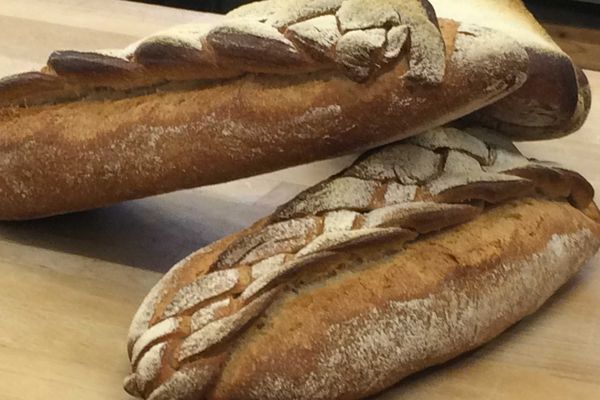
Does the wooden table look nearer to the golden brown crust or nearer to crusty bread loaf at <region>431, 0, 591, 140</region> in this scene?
the golden brown crust

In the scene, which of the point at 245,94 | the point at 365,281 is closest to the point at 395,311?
the point at 365,281

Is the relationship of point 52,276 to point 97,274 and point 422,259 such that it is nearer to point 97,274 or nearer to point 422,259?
point 97,274

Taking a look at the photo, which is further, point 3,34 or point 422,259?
point 3,34

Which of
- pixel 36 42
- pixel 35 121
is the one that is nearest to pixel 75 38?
pixel 36 42

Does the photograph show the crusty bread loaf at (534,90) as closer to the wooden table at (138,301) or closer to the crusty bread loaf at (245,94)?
the crusty bread loaf at (245,94)

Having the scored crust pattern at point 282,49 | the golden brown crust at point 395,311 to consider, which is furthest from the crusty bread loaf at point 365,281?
the scored crust pattern at point 282,49

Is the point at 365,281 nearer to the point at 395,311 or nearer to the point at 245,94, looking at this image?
the point at 395,311

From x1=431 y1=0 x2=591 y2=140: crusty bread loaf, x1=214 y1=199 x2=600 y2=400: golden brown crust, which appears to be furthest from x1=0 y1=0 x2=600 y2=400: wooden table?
x1=431 y1=0 x2=591 y2=140: crusty bread loaf
